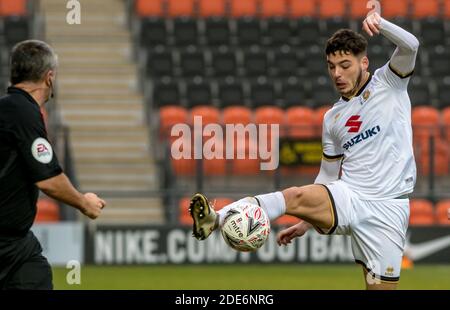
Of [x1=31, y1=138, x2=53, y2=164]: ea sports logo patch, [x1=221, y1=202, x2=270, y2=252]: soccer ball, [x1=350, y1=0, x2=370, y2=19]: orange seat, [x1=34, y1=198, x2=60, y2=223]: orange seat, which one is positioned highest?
[x1=350, y1=0, x2=370, y2=19]: orange seat

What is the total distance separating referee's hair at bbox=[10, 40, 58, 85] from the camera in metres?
6.64

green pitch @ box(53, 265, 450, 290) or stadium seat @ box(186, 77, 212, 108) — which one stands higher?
stadium seat @ box(186, 77, 212, 108)

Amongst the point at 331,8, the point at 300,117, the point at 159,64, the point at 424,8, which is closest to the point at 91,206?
the point at 300,117

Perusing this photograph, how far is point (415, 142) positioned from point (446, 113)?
2.91 metres

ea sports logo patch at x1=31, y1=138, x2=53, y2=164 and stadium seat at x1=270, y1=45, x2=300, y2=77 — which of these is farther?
stadium seat at x1=270, y1=45, x2=300, y2=77

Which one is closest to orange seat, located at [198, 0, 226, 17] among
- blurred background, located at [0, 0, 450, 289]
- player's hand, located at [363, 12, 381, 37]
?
blurred background, located at [0, 0, 450, 289]

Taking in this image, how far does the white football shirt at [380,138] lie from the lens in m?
8.00

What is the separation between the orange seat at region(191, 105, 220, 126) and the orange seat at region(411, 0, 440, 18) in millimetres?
5371

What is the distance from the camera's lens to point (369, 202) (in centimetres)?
798

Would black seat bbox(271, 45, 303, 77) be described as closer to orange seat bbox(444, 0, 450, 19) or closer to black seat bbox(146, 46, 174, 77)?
black seat bbox(146, 46, 174, 77)

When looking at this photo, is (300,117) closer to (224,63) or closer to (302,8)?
(224,63)

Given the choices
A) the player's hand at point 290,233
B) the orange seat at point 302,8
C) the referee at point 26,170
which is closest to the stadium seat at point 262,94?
the orange seat at point 302,8

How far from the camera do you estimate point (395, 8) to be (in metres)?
22.0

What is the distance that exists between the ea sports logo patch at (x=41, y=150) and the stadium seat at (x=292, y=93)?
12983 mm
